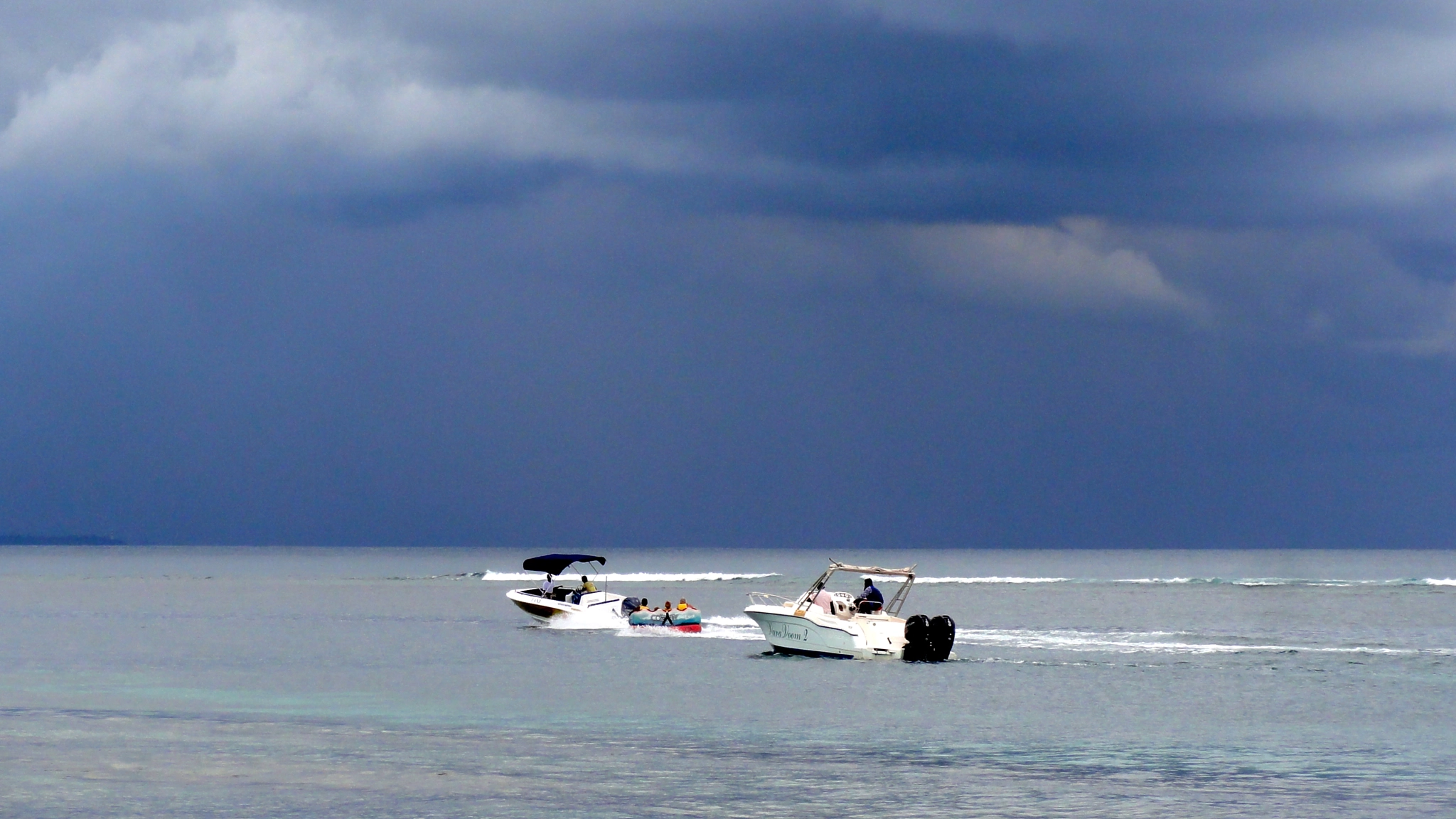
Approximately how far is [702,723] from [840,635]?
20818mm

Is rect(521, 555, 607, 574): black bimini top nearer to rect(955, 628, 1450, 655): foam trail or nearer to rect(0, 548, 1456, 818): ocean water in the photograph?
rect(0, 548, 1456, 818): ocean water

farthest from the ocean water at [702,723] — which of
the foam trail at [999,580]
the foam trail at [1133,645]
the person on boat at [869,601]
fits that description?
the foam trail at [999,580]

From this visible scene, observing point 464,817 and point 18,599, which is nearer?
point 464,817

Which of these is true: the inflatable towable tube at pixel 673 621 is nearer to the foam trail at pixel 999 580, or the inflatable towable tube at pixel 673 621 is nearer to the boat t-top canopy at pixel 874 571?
the boat t-top canopy at pixel 874 571

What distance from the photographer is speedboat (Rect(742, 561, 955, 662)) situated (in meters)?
56.5

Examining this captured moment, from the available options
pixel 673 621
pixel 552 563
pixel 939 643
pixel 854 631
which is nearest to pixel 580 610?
pixel 552 563

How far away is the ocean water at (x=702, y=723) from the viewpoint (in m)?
25.6

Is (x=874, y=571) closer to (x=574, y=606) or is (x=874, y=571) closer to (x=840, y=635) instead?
(x=840, y=635)

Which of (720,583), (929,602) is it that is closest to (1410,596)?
(929,602)

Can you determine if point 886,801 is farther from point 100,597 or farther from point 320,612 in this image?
point 100,597

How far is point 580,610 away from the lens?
7581 cm

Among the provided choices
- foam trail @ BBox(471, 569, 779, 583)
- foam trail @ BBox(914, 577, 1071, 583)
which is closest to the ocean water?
foam trail @ BBox(471, 569, 779, 583)

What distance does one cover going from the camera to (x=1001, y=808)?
25.1m

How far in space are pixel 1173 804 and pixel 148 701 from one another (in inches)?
1069
